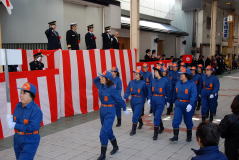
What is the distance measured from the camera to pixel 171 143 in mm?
6512

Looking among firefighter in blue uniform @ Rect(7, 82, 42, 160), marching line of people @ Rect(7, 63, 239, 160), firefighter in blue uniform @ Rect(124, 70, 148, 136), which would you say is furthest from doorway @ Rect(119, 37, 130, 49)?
firefighter in blue uniform @ Rect(7, 82, 42, 160)

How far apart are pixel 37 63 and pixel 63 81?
99 cm

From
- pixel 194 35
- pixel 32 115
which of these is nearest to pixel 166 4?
pixel 194 35

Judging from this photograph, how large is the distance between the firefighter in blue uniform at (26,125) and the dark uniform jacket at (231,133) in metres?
2.69

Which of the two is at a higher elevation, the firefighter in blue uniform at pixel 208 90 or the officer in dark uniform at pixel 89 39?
the officer in dark uniform at pixel 89 39

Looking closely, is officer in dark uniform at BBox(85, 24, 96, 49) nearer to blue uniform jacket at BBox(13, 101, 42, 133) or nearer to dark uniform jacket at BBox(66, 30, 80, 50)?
dark uniform jacket at BBox(66, 30, 80, 50)

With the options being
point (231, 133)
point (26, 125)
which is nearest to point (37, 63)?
point (26, 125)

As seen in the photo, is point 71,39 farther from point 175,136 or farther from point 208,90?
point 175,136

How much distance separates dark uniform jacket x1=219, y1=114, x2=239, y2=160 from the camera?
12.1 ft

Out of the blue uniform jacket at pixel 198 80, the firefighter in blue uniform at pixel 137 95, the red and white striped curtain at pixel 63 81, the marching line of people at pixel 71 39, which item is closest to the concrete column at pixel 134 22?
the marching line of people at pixel 71 39

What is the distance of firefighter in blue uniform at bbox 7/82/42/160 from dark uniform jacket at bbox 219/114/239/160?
8.83 feet

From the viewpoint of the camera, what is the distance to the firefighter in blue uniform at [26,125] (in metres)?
3.87

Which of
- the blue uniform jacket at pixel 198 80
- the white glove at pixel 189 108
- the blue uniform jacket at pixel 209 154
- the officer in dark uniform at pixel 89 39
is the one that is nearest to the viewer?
the blue uniform jacket at pixel 209 154

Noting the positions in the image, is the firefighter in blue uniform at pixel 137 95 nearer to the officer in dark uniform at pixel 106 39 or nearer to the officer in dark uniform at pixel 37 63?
the officer in dark uniform at pixel 37 63
